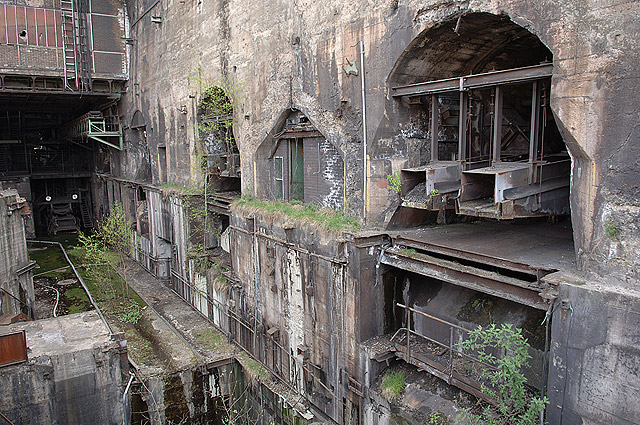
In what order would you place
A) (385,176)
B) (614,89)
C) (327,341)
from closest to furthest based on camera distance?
(614,89) < (385,176) < (327,341)

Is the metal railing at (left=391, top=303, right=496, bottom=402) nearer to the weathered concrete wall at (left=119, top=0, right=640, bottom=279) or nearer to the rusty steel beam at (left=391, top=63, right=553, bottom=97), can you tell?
the weathered concrete wall at (left=119, top=0, right=640, bottom=279)

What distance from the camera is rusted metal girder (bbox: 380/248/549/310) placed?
5711mm

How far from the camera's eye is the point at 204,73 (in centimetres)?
1396

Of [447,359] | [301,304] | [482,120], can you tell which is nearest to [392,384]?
[447,359]

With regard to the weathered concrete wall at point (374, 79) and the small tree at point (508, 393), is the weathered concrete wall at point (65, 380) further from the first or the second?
the small tree at point (508, 393)

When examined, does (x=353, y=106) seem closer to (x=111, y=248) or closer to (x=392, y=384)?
(x=392, y=384)

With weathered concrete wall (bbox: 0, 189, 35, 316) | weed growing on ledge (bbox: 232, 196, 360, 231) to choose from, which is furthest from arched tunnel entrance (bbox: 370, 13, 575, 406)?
weathered concrete wall (bbox: 0, 189, 35, 316)

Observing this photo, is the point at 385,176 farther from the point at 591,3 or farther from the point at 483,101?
the point at 591,3

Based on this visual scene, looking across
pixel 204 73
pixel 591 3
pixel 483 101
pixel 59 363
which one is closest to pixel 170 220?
pixel 204 73

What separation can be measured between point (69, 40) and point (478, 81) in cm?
1916

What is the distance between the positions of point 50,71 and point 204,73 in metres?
9.75

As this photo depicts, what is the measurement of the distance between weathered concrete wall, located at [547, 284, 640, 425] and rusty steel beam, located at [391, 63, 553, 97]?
8.72 feet

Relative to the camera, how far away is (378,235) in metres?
7.88

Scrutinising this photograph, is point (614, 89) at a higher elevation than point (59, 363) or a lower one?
higher
